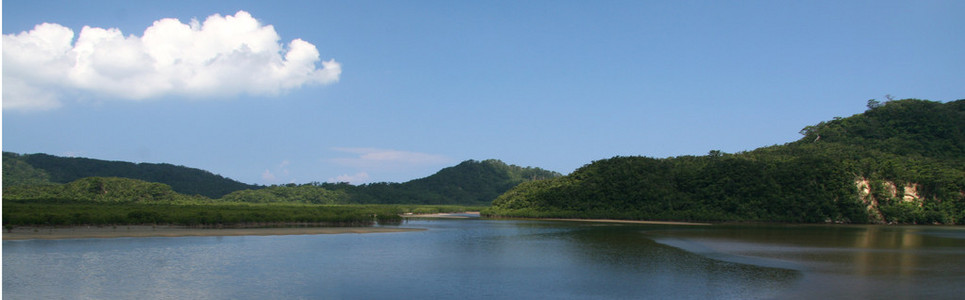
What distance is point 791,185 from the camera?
237 feet

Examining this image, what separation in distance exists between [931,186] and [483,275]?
6949 centimetres

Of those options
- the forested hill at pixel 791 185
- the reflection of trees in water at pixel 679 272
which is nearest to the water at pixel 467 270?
the reflection of trees in water at pixel 679 272

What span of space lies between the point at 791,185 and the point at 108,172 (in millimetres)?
167448

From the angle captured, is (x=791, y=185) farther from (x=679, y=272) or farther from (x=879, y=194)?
(x=679, y=272)

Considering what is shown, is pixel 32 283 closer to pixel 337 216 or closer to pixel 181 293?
pixel 181 293

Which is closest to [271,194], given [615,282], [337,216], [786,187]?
[337,216]

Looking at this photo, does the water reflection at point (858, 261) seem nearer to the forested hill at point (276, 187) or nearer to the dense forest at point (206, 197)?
the dense forest at point (206, 197)

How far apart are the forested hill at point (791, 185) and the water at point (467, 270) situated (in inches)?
1424

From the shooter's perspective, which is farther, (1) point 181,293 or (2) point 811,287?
(2) point 811,287

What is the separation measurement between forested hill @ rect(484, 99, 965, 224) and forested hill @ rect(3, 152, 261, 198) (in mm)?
110436

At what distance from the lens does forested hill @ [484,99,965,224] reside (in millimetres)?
68688

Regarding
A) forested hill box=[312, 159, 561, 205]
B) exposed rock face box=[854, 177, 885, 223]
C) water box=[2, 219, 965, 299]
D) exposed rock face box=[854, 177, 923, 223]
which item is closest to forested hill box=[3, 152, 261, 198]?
forested hill box=[312, 159, 561, 205]

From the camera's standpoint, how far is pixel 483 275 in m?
22.1

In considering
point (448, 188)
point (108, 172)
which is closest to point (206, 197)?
point (108, 172)
